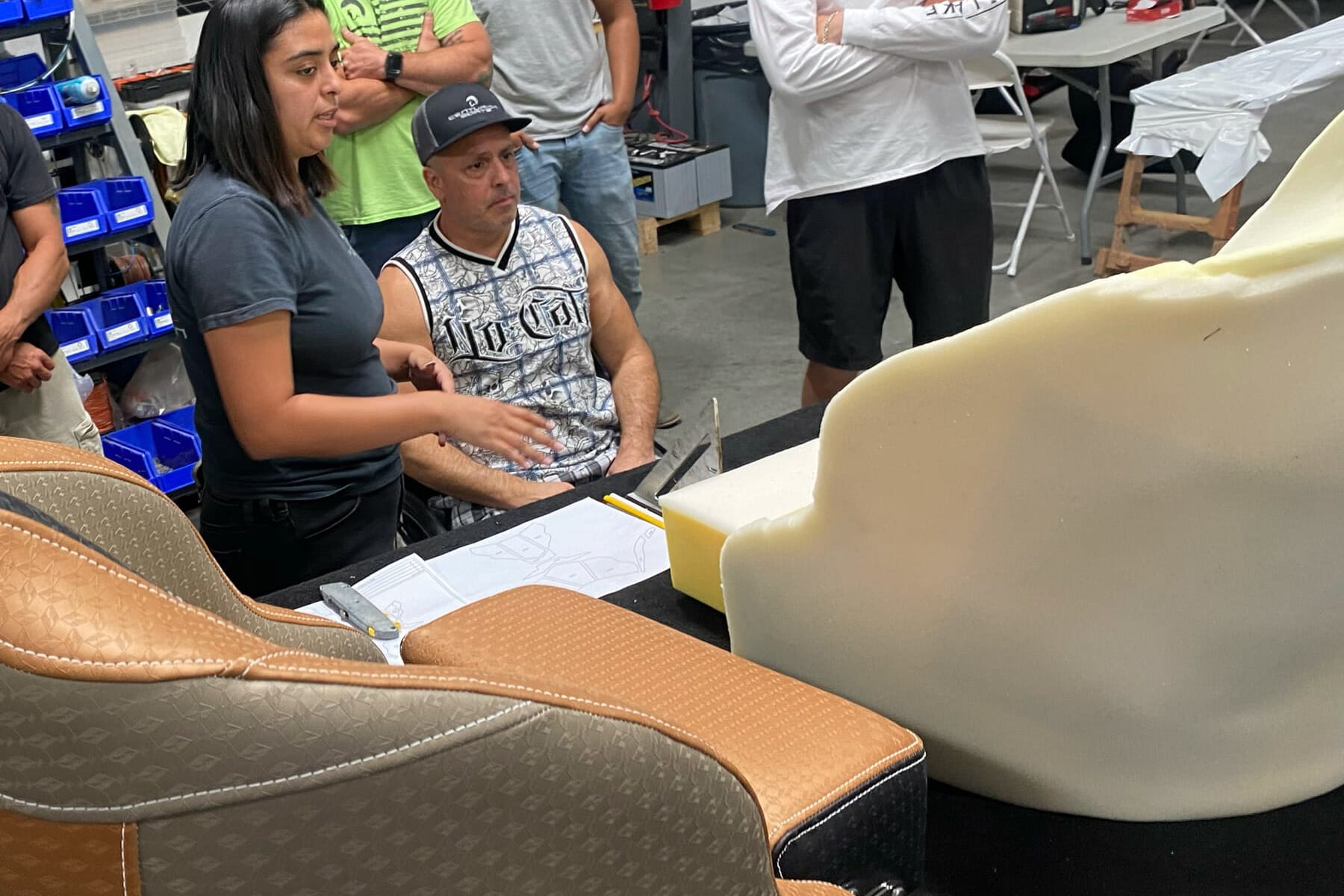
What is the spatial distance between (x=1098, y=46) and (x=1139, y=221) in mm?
676

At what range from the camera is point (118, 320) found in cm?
310

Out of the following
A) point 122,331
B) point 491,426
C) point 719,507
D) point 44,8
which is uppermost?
point 44,8

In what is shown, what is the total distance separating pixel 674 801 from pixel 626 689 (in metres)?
0.35

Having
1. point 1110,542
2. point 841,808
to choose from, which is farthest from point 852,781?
point 1110,542

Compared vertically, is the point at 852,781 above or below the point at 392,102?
below

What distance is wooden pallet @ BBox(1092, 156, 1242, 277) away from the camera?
12.6 feet

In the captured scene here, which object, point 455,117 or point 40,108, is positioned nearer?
point 455,117

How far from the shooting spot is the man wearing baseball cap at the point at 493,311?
200 cm

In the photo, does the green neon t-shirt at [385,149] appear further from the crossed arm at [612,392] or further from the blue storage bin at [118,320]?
the blue storage bin at [118,320]

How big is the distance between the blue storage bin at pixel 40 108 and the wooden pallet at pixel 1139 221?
119 inches

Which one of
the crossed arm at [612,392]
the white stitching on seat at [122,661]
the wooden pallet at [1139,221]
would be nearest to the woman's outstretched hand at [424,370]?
the crossed arm at [612,392]

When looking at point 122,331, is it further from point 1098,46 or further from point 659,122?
point 1098,46

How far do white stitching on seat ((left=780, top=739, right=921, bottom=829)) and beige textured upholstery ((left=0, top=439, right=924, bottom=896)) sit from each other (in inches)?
6.6

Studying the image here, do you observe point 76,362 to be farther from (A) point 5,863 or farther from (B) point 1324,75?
(B) point 1324,75
